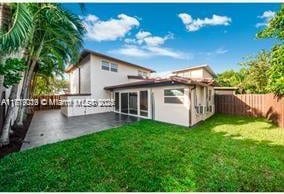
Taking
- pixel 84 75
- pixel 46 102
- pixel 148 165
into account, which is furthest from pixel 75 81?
pixel 148 165

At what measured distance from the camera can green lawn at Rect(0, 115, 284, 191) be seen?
4.97 metres

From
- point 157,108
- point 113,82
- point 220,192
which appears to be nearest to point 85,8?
point 220,192

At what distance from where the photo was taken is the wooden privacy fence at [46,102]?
25094 millimetres

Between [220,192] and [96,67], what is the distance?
56.0 feet

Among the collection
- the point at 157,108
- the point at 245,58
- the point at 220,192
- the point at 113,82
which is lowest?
the point at 220,192

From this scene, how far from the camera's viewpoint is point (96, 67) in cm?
1977

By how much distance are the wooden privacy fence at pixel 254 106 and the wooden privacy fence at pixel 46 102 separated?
19.8 metres

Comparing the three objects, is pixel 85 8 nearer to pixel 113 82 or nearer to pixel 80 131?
pixel 80 131

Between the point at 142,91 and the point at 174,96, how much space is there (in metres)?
3.52

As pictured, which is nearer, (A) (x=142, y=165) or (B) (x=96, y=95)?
(A) (x=142, y=165)

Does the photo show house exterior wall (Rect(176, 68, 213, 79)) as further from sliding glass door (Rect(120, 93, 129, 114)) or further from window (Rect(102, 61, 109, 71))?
window (Rect(102, 61, 109, 71))

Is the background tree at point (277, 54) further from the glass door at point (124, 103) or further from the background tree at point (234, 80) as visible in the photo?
the glass door at point (124, 103)

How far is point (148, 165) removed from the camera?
6051 millimetres

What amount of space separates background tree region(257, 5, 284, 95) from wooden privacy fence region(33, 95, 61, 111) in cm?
2356
